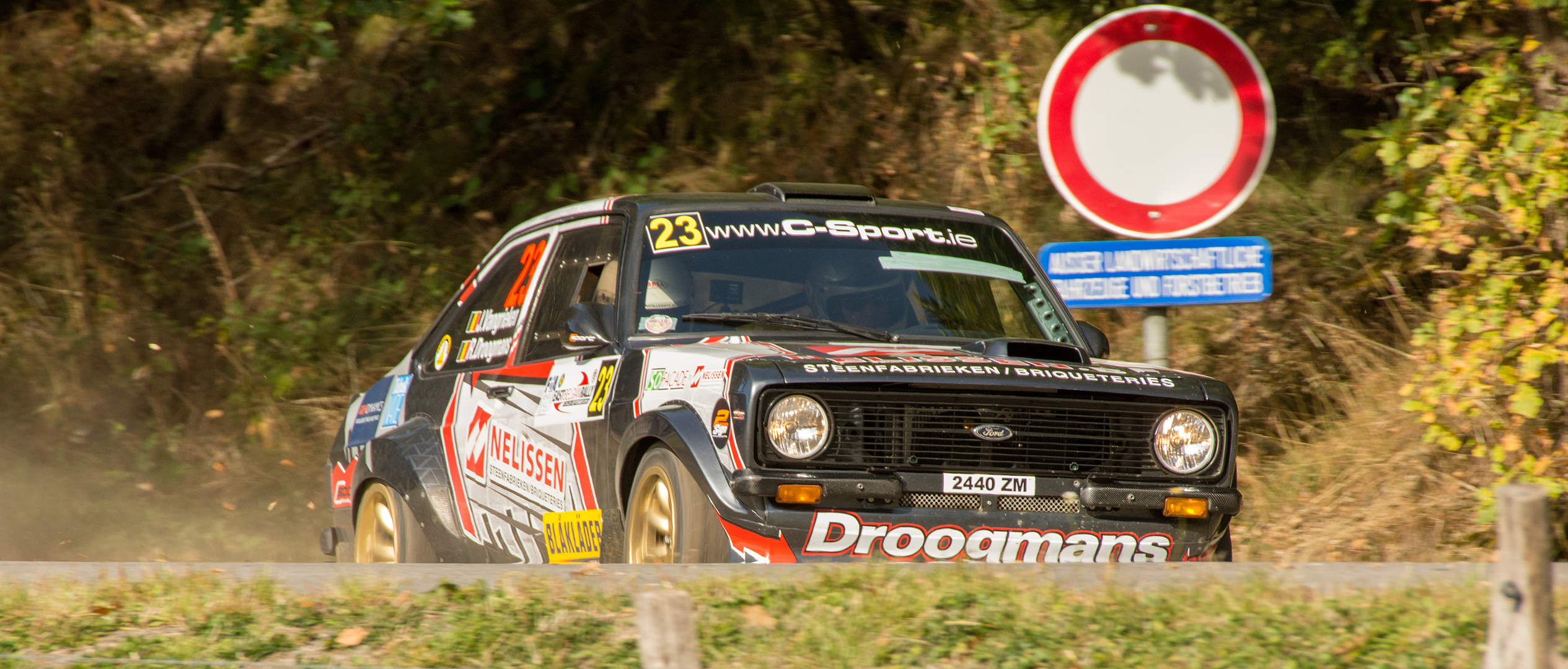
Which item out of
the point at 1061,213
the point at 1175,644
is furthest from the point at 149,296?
the point at 1175,644

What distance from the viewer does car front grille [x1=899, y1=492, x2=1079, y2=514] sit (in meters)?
5.01

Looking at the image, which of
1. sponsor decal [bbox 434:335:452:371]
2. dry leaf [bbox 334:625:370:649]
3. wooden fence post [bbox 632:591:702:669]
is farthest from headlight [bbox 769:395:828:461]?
sponsor decal [bbox 434:335:452:371]

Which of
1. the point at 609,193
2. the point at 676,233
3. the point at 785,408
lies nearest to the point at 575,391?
the point at 676,233

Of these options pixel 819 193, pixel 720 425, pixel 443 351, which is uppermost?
pixel 819 193

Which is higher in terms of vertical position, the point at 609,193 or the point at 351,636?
the point at 609,193

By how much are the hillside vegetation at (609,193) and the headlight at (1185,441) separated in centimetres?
192

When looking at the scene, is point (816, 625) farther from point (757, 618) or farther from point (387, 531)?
point (387, 531)

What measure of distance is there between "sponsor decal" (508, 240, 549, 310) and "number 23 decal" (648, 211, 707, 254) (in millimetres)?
818

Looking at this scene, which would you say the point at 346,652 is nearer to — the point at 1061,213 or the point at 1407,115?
the point at 1407,115

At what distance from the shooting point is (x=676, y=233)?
6000mm

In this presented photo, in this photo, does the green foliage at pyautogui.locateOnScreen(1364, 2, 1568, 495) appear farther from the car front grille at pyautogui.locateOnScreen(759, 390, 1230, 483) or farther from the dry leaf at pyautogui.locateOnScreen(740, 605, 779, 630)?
the dry leaf at pyautogui.locateOnScreen(740, 605, 779, 630)

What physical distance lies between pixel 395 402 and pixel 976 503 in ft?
10.4

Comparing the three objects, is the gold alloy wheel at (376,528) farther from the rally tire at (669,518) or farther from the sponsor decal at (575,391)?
the rally tire at (669,518)

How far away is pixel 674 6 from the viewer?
39.8 feet
